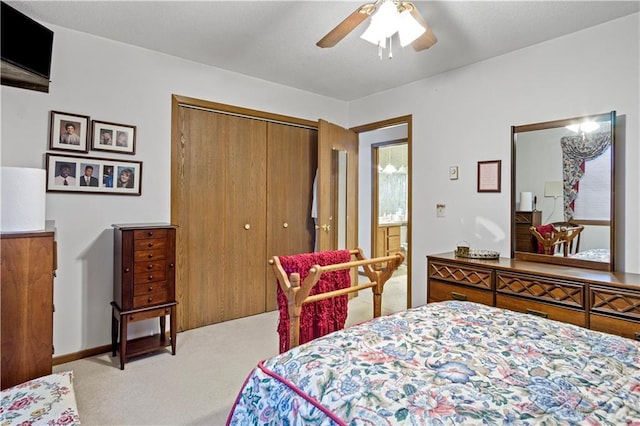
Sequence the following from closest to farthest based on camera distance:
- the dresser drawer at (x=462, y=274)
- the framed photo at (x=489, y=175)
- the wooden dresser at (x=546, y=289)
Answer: the wooden dresser at (x=546, y=289), the dresser drawer at (x=462, y=274), the framed photo at (x=489, y=175)

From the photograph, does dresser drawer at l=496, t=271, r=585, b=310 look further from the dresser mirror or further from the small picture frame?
the small picture frame

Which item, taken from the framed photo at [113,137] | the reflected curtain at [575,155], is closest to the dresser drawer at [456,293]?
the reflected curtain at [575,155]

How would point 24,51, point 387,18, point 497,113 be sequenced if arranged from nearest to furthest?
point 387,18 < point 24,51 < point 497,113

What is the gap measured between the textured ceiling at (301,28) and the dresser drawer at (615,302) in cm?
180

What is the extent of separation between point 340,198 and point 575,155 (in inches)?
92.8

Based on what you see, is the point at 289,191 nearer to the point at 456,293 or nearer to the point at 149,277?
the point at 149,277

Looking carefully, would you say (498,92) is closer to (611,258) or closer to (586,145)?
(586,145)

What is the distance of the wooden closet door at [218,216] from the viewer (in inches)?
130

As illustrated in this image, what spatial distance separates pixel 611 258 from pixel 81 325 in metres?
3.90

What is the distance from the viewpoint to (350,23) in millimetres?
1945

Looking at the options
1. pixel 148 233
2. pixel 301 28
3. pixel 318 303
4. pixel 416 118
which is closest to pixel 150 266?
pixel 148 233

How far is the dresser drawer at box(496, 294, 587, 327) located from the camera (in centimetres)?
219

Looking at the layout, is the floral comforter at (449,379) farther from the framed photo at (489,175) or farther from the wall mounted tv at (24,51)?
the wall mounted tv at (24,51)

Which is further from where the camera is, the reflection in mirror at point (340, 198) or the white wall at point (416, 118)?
the reflection in mirror at point (340, 198)
